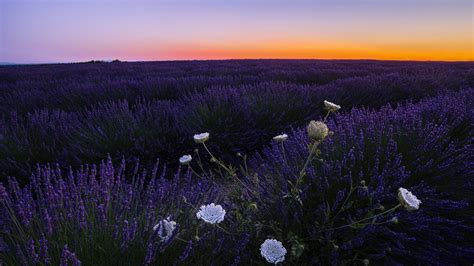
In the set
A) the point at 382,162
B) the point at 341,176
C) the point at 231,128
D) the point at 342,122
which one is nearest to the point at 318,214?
the point at 341,176

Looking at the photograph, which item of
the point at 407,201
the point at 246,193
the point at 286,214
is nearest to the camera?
the point at 407,201

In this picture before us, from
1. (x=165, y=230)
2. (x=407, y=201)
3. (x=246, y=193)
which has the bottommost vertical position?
(x=246, y=193)

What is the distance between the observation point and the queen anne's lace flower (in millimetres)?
1334

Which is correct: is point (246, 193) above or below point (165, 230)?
below

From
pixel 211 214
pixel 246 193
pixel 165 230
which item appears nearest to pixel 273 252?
pixel 211 214

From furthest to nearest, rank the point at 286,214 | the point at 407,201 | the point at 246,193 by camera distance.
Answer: the point at 246,193 → the point at 286,214 → the point at 407,201

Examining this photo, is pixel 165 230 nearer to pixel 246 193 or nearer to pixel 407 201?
pixel 246 193

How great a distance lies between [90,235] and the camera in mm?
1303

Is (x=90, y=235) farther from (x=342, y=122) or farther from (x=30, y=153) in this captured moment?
(x=30, y=153)

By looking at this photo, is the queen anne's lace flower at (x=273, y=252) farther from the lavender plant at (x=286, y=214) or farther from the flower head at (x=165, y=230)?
the flower head at (x=165, y=230)

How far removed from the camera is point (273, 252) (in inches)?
52.9

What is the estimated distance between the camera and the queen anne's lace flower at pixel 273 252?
1.33 m

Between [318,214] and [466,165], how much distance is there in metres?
0.88

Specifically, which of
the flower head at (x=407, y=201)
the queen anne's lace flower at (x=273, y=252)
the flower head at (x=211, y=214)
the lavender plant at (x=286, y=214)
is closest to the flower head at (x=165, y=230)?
the lavender plant at (x=286, y=214)
